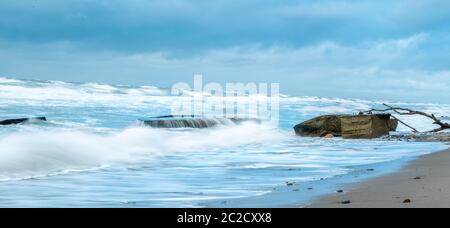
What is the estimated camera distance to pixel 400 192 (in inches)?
217

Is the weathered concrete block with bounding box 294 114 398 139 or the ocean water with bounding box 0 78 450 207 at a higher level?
the weathered concrete block with bounding box 294 114 398 139

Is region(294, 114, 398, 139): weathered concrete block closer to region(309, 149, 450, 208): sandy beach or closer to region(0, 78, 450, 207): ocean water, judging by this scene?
region(0, 78, 450, 207): ocean water

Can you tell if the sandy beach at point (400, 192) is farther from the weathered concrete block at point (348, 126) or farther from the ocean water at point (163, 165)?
the weathered concrete block at point (348, 126)

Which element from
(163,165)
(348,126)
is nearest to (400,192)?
(163,165)

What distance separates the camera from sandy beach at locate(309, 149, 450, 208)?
4.69m

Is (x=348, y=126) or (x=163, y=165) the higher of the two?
(x=348, y=126)

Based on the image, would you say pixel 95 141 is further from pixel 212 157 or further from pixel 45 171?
pixel 45 171

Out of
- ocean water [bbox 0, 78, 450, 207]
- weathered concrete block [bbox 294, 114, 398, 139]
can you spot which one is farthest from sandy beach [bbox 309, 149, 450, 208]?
weathered concrete block [bbox 294, 114, 398, 139]

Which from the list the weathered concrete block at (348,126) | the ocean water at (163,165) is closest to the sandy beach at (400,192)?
the ocean water at (163,165)

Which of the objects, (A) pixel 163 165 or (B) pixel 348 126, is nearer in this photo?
(A) pixel 163 165

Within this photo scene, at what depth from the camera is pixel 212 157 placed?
11047 mm

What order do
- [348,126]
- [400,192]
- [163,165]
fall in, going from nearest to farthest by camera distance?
[400,192] < [163,165] < [348,126]

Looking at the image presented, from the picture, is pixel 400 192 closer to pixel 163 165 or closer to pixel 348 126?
pixel 163 165
